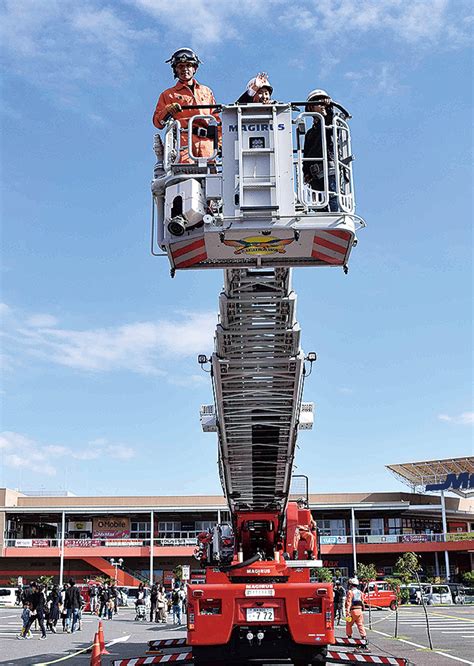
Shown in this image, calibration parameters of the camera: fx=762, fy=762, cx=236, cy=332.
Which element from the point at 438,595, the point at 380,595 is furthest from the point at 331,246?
the point at 438,595

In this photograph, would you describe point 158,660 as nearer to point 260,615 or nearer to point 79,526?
point 260,615

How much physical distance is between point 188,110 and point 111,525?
5888 cm

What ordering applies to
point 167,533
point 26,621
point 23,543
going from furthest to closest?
point 167,533
point 23,543
point 26,621

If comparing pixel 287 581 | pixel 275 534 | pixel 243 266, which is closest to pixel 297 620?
pixel 287 581

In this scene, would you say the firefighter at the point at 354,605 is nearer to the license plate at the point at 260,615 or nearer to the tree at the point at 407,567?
the license plate at the point at 260,615

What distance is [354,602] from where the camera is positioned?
17.7 meters

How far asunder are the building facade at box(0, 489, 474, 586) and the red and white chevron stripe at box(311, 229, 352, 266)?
157ft

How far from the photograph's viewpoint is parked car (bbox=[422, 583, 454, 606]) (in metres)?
45.0

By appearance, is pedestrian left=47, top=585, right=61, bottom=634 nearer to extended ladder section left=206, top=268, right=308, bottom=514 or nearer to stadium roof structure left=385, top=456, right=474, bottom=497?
extended ladder section left=206, top=268, right=308, bottom=514

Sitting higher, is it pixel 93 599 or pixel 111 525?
pixel 111 525

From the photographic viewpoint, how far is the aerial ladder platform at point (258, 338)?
7.11 meters

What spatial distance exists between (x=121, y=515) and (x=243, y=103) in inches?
2307

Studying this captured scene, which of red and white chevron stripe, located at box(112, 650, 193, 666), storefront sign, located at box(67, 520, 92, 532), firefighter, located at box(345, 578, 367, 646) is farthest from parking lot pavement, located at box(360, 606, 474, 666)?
storefront sign, located at box(67, 520, 92, 532)

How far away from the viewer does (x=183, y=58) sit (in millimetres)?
8242
